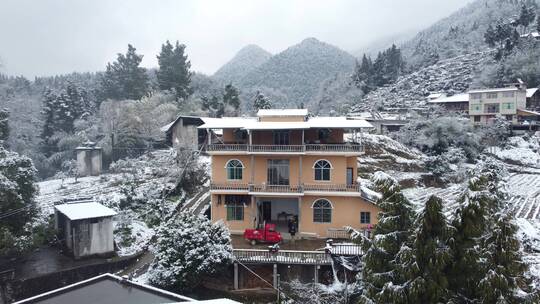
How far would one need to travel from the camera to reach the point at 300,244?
2466 cm

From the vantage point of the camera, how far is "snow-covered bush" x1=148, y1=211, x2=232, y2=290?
19.8 m

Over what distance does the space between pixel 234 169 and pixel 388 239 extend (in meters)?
16.9

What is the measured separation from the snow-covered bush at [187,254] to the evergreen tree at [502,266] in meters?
13.1

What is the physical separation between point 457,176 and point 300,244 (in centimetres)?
2316

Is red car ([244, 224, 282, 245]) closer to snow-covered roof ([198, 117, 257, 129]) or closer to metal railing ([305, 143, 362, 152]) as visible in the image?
metal railing ([305, 143, 362, 152])

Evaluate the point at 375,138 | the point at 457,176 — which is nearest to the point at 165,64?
the point at 375,138

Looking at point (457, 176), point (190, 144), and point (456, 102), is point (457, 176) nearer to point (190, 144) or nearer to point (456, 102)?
point (190, 144)

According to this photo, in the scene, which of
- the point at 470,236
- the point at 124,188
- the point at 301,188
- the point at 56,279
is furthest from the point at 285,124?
the point at 470,236

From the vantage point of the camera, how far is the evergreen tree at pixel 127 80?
197ft

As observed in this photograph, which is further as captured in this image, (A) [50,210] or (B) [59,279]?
(A) [50,210]

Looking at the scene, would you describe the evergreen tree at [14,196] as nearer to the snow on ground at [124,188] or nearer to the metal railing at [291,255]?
the snow on ground at [124,188]

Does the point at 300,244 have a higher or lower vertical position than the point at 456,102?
lower

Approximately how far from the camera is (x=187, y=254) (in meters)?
20.0

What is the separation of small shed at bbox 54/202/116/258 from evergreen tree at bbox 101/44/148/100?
124ft
